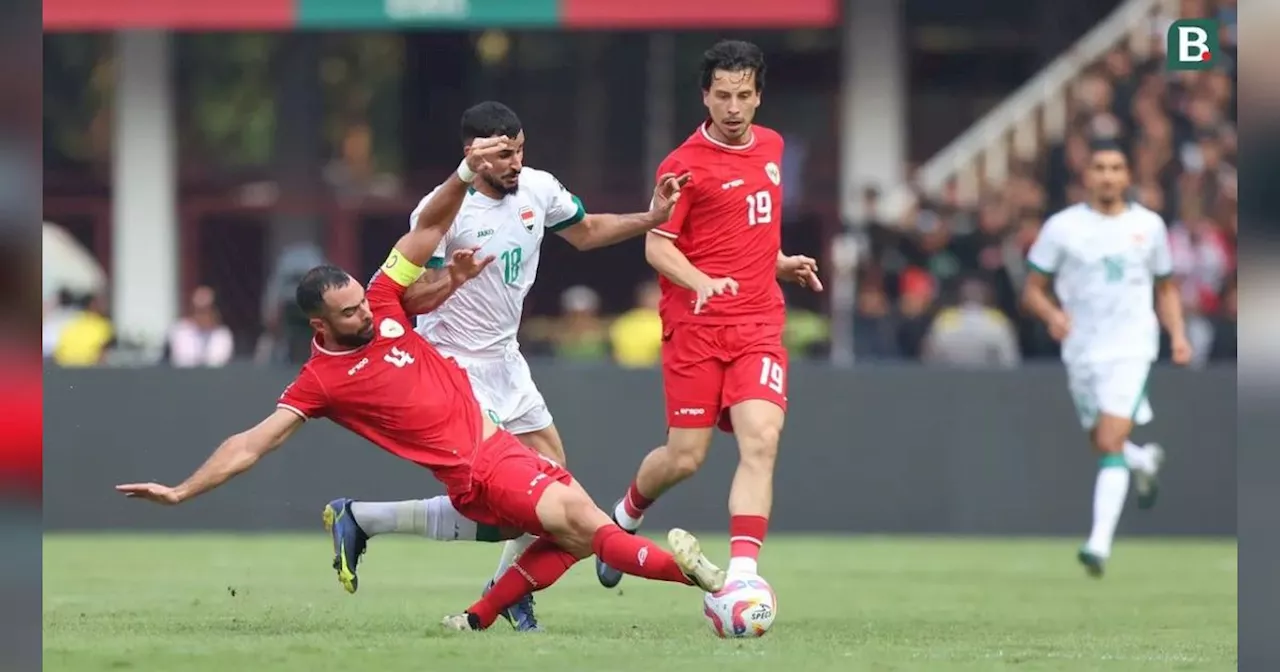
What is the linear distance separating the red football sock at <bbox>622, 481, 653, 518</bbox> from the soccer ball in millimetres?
1868

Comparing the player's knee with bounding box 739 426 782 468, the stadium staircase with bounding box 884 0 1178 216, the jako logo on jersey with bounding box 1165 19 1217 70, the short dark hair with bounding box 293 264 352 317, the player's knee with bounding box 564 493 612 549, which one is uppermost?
the stadium staircase with bounding box 884 0 1178 216

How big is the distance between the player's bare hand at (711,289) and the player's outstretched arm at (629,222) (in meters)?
0.35

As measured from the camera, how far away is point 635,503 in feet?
37.8

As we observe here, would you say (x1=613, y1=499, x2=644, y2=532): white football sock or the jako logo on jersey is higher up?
the jako logo on jersey

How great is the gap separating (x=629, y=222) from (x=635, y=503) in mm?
1764

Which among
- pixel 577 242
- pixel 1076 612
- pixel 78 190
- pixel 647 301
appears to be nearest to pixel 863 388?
pixel 647 301

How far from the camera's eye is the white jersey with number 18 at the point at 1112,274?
14391mm

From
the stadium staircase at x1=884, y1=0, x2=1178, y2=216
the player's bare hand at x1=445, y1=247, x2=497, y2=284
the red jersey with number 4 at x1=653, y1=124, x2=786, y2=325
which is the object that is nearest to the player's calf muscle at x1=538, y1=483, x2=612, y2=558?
the player's bare hand at x1=445, y1=247, x2=497, y2=284

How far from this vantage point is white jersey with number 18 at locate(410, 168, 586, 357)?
10359 mm

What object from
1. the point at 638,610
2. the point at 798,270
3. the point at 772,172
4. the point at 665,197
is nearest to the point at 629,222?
the point at 665,197

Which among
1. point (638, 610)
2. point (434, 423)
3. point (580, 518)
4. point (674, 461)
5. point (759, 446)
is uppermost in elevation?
point (434, 423)

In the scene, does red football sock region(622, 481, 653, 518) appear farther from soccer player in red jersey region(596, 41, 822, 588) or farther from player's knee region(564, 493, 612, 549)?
player's knee region(564, 493, 612, 549)

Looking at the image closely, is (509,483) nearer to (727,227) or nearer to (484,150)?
(484,150)

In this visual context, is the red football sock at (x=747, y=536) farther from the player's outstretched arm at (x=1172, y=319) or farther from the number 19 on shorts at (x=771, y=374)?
the player's outstretched arm at (x=1172, y=319)
